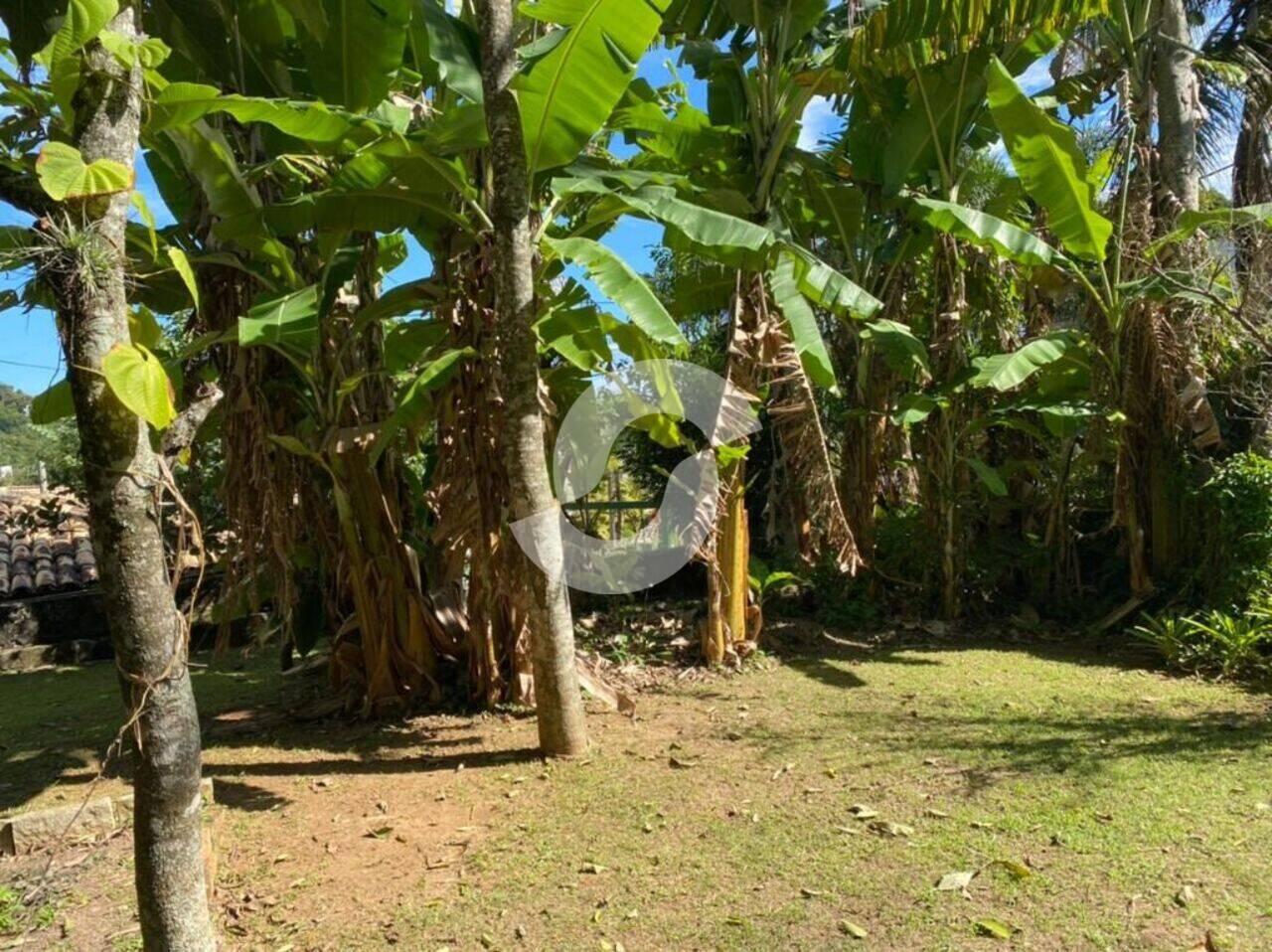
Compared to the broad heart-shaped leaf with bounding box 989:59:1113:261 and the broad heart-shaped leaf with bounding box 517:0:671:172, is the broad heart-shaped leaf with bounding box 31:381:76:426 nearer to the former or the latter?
the broad heart-shaped leaf with bounding box 517:0:671:172

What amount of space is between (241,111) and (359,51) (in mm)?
1141

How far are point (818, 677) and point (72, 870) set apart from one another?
469 cm

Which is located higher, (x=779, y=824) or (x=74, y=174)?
(x=74, y=174)

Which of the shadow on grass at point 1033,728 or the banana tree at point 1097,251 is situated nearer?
the shadow on grass at point 1033,728

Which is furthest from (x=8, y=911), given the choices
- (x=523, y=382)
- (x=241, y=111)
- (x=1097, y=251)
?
(x=1097, y=251)

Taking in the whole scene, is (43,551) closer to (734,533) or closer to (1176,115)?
(734,533)

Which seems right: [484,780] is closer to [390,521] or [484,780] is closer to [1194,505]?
[390,521]

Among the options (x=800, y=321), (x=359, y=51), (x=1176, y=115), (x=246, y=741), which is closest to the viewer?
(x=359, y=51)

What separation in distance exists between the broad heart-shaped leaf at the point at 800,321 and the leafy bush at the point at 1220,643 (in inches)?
132

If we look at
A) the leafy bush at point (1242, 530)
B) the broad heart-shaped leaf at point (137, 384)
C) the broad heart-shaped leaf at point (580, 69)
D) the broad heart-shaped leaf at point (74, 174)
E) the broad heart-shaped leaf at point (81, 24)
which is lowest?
the leafy bush at point (1242, 530)

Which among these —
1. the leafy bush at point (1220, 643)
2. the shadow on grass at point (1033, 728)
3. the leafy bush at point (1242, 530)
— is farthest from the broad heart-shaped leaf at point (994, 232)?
the shadow on grass at point (1033, 728)

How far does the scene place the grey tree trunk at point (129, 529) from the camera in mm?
2238

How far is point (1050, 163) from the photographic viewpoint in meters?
6.25

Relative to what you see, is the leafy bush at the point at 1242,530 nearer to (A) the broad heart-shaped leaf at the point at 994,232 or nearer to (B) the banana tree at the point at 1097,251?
(B) the banana tree at the point at 1097,251
